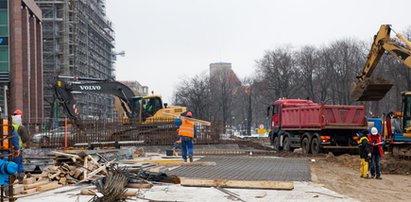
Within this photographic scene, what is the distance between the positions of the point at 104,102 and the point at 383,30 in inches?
3328

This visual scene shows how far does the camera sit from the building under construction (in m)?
78.0

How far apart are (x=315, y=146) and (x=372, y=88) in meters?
5.81

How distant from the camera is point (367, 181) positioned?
16125mm

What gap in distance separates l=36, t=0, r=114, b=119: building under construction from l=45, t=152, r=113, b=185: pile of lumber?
180ft

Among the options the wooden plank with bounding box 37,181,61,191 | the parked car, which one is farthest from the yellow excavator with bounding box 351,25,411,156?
the parked car

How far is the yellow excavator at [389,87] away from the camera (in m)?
22.0

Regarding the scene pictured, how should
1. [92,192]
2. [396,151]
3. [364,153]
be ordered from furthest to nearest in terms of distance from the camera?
1. [396,151]
2. [364,153]
3. [92,192]

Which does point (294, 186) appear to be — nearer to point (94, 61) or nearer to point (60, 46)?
point (60, 46)

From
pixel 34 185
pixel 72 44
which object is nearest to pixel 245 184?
pixel 34 185

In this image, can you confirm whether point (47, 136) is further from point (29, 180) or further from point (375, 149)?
point (375, 149)

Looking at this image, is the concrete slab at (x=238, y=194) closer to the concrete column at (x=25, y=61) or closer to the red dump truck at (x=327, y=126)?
the red dump truck at (x=327, y=126)

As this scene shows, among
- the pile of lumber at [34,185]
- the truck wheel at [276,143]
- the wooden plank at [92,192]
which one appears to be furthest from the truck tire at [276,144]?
the wooden plank at [92,192]

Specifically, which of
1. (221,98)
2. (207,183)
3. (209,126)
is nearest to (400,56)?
(207,183)

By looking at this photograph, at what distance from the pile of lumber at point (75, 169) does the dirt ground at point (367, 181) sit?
219 inches
